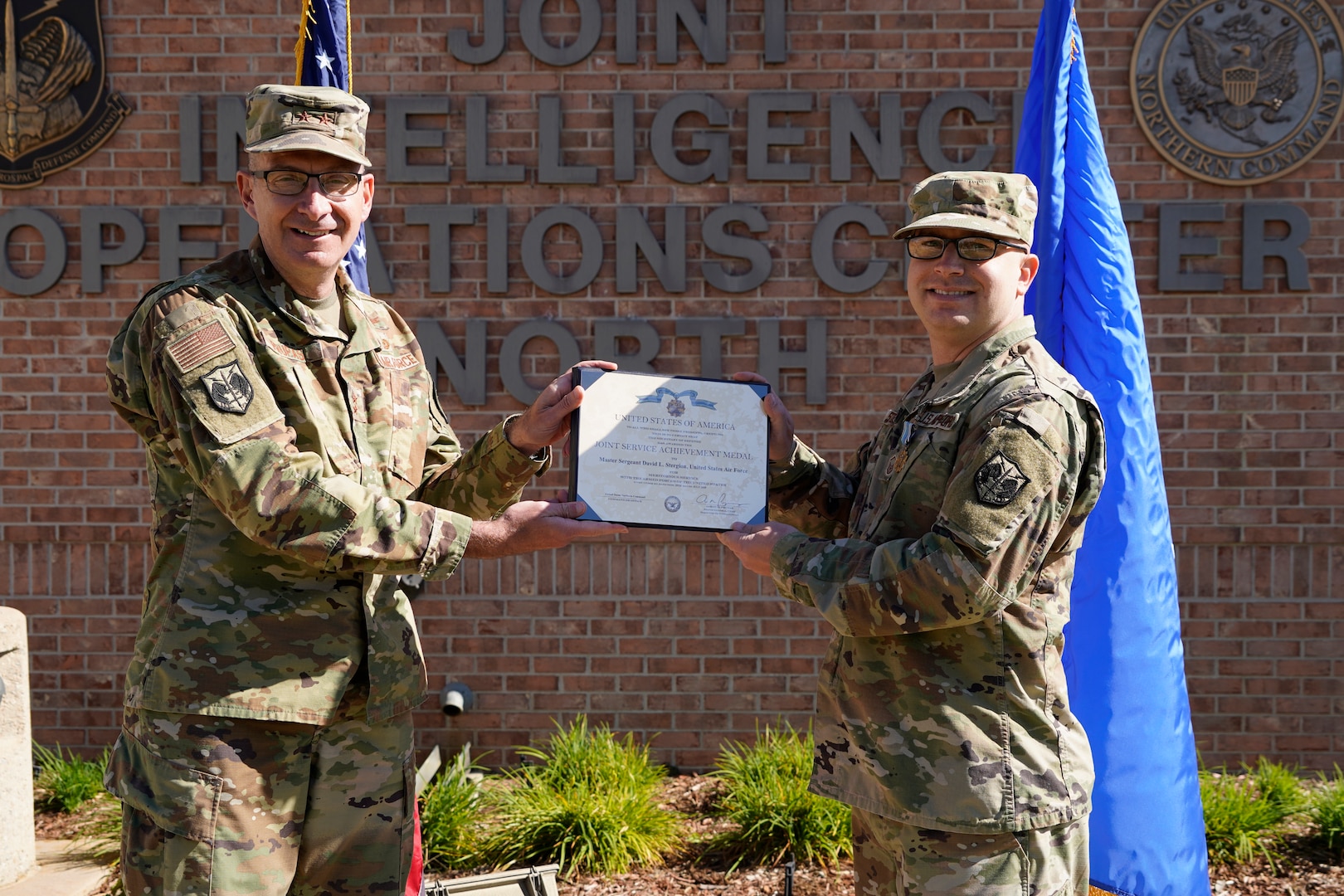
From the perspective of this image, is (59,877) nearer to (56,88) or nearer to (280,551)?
(280,551)

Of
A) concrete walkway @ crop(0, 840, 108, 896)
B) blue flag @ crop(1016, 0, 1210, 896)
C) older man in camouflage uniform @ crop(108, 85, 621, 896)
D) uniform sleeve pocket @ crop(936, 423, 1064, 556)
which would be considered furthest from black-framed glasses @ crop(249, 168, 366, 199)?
concrete walkway @ crop(0, 840, 108, 896)

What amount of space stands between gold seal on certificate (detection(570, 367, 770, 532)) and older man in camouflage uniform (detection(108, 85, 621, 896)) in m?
0.11

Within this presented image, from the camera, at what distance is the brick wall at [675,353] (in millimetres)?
4980

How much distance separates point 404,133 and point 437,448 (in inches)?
98.5

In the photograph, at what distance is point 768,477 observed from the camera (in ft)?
9.25

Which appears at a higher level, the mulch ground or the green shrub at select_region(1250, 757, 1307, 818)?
the green shrub at select_region(1250, 757, 1307, 818)

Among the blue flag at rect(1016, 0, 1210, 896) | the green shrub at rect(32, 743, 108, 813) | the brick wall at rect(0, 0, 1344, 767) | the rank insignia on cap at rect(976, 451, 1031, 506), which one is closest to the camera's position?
the rank insignia on cap at rect(976, 451, 1031, 506)

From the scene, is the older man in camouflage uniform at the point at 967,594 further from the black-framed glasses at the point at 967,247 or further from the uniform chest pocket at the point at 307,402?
the uniform chest pocket at the point at 307,402

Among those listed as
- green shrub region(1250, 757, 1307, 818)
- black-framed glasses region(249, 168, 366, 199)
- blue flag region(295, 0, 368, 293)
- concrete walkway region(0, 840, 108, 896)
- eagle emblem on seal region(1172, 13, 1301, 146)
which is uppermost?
eagle emblem on seal region(1172, 13, 1301, 146)

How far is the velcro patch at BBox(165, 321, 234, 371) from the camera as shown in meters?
2.35

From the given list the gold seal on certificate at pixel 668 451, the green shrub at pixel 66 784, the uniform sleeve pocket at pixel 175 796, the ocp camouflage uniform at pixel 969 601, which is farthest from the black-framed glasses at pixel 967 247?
the green shrub at pixel 66 784

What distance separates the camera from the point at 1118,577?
3.10m

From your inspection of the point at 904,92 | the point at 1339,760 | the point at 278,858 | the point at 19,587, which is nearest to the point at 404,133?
the point at 904,92

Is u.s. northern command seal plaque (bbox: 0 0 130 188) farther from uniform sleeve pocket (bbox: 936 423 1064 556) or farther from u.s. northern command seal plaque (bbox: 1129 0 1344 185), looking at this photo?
u.s. northern command seal plaque (bbox: 1129 0 1344 185)
